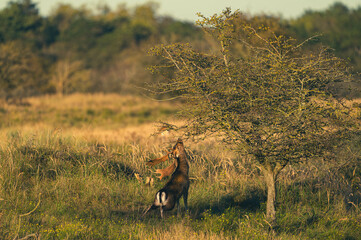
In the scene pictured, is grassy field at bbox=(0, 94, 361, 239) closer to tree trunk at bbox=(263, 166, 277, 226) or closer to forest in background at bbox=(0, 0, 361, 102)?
tree trunk at bbox=(263, 166, 277, 226)

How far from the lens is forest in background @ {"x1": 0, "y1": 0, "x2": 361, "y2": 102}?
4022cm

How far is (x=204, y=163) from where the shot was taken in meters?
11.1

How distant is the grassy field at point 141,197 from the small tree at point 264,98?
92cm

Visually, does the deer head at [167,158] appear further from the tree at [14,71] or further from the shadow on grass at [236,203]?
the tree at [14,71]

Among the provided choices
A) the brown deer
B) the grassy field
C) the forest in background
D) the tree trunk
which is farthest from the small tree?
the forest in background

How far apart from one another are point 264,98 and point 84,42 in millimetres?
59750

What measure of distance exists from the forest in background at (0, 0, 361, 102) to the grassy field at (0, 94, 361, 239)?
25.1 m

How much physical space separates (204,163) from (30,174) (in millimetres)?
4027

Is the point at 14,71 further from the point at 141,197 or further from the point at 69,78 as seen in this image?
the point at 141,197

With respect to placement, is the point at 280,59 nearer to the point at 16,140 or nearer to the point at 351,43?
the point at 16,140

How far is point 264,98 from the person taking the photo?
6949mm

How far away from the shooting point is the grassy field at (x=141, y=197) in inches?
286

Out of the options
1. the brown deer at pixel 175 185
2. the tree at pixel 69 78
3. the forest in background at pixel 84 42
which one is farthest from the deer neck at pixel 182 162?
the tree at pixel 69 78

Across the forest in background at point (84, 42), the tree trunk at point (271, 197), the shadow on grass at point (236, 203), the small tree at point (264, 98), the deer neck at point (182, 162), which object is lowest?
the shadow on grass at point (236, 203)
